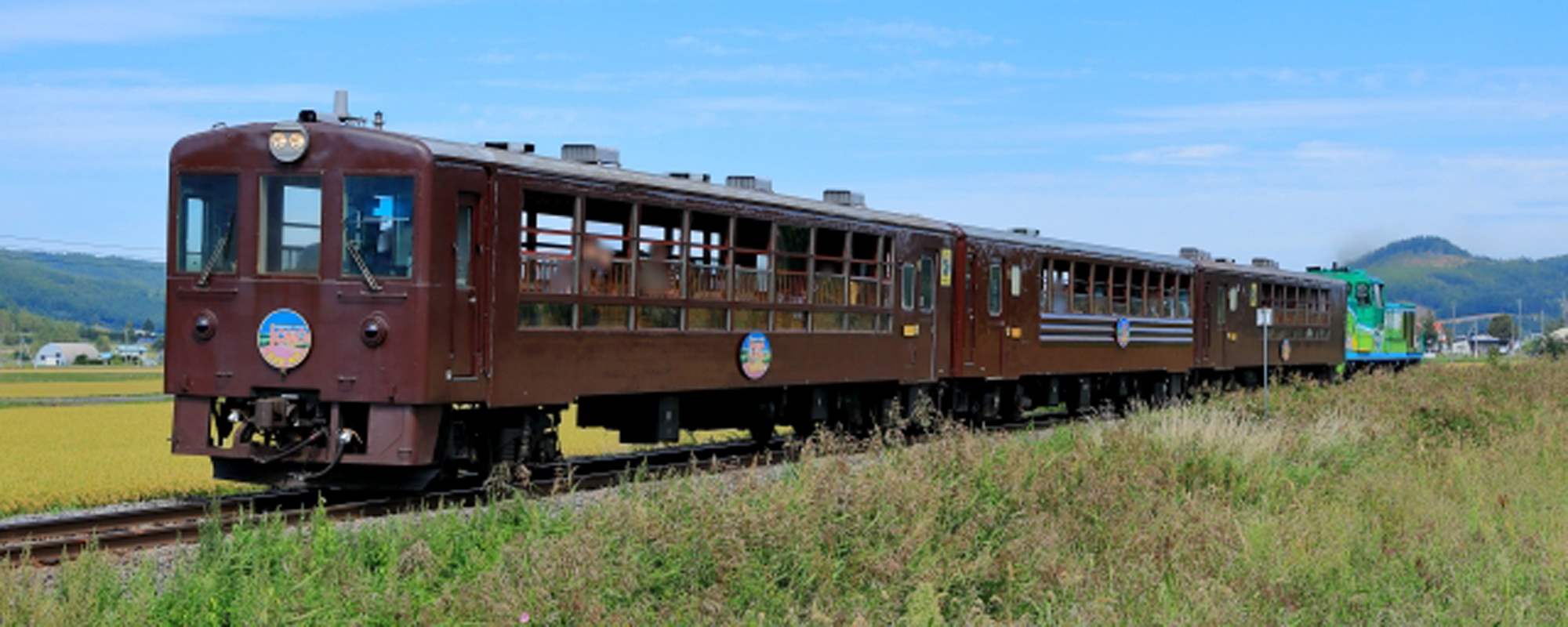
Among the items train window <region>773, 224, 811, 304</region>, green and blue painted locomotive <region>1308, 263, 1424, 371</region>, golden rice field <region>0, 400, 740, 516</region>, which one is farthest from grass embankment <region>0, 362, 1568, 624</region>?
green and blue painted locomotive <region>1308, 263, 1424, 371</region>

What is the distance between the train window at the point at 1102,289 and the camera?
76.8ft

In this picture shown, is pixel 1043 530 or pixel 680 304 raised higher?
pixel 680 304

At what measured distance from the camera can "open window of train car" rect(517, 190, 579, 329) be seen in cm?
1263

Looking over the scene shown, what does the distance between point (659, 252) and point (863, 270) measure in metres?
4.21

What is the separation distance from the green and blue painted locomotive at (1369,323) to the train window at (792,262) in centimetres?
2419

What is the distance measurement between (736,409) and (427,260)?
5.61 meters

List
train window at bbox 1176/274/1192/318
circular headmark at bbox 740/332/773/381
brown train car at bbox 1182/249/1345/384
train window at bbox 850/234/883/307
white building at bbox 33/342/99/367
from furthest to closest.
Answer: white building at bbox 33/342/99/367
brown train car at bbox 1182/249/1345/384
train window at bbox 1176/274/1192/318
train window at bbox 850/234/883/307
circular headmark at bbox 740/332/773/381

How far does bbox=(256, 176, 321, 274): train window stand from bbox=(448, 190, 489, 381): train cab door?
1.09 meters

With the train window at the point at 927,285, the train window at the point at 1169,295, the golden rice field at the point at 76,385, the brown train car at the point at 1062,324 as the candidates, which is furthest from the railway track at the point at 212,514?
the golden rice field at the point at 76,385

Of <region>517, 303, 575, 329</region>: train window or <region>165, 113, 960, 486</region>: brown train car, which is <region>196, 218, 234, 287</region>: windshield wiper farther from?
<region>517, 303, 575, 329</region>: train window

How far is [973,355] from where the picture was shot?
67.0ft

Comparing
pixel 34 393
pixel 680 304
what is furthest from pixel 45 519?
pixel 34 393

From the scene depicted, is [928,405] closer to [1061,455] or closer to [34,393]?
[1061,455]

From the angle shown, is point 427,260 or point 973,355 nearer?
point 427,260
